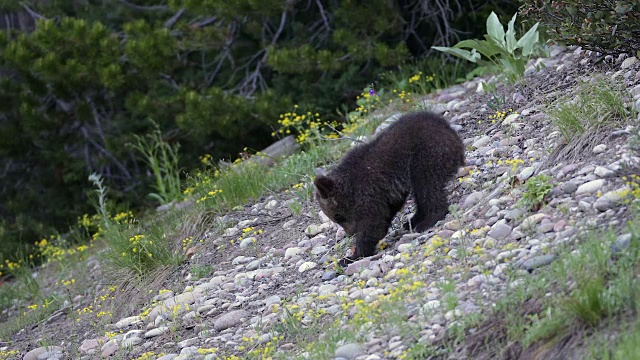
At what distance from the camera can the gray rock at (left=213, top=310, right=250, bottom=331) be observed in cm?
714

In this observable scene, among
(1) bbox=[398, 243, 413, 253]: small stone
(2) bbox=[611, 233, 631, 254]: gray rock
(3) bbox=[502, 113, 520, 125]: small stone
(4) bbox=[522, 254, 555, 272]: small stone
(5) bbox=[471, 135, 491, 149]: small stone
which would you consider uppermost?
(2) bbox=[611, 233, 631, 254]: gray rock

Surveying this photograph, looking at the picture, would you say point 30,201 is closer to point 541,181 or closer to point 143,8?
point 143,8

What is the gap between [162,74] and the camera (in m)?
13.3

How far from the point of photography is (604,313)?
16.6ft

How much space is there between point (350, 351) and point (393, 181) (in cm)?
198

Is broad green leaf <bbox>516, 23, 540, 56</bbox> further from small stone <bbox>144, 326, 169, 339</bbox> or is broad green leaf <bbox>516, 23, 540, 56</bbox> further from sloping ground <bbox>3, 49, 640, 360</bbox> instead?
small stone <bbox>144, 326, 169, 339</bbox>

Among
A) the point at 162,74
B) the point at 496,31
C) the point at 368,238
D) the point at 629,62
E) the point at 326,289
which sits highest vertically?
the point at 496,31

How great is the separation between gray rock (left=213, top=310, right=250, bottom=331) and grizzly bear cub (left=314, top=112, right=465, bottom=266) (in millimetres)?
874

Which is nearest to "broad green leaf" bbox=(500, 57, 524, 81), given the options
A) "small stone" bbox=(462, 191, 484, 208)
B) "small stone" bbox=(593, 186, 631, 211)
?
"small stone" bbox=(462, 191, 484, 208)

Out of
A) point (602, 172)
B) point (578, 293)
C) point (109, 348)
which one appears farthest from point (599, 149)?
point (109, 348)

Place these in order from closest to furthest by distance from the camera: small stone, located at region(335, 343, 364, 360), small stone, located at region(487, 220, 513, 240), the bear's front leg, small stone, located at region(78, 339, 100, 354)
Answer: small stone, located at region(335, 343, 364, 360)
small stone, located at region(487, 220, 513, 240)
the bear's front leg
small stone, located at region(78, 339, 100, 354)

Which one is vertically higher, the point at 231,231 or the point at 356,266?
the point at 356,266

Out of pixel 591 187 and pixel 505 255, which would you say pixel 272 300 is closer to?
pixel 505 255

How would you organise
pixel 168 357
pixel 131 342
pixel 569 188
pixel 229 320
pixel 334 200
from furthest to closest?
pixel 334 200
pixel 131 342
pixel 229 320
pixel 168 357
pixel 569 188
